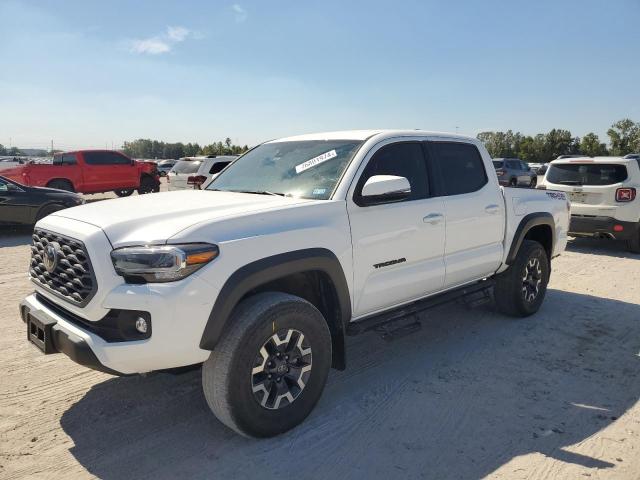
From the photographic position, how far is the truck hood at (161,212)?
2.73 meters

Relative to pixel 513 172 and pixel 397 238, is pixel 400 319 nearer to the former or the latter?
pixel 397 238

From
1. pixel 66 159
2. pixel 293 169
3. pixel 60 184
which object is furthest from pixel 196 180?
pixel 293 169

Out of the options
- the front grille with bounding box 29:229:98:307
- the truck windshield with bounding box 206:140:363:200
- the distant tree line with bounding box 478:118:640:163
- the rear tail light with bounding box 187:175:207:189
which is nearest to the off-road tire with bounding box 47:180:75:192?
the rear tail light with bounding box 187:175:207:189

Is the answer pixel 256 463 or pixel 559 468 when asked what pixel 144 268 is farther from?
pixel 559 468

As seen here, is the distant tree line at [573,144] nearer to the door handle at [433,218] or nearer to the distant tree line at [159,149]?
the distant tree line at [159,149]

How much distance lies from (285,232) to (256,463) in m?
1.32

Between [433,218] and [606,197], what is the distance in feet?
21.4

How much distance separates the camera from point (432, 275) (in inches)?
158

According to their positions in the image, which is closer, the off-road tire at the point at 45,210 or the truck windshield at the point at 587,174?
the truck windshield at the point at 587,174

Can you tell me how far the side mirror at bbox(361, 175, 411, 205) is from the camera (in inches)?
132

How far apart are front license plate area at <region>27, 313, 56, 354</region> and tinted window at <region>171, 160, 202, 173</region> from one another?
12.2m

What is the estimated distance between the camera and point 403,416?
3.33 meters

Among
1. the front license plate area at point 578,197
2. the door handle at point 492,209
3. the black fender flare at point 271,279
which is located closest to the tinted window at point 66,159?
the front license plate area at point 578,197

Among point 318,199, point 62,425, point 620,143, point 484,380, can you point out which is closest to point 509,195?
point 484,380
